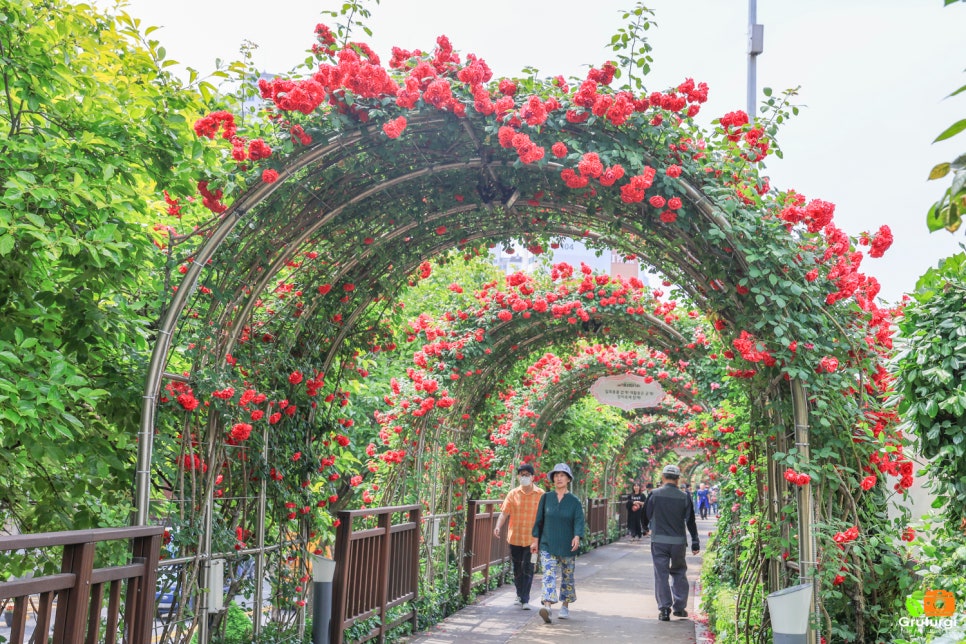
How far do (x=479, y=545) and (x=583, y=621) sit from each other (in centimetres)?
181

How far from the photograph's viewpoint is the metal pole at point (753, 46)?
262 inches

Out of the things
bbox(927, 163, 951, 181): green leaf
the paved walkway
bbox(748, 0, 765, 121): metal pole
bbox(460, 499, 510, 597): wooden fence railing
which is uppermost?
bbox(748, 0, 765, 121): metal pole

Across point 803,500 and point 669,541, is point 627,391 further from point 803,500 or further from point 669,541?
point 803,500

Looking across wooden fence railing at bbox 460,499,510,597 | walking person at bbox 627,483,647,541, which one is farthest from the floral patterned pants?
walking person at bbox 627,483,647,541

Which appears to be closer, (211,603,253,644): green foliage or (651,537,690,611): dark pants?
(211,603,253,644): green foliage

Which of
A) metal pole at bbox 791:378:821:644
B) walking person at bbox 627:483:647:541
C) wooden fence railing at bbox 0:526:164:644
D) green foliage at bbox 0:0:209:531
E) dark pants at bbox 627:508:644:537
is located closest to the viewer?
wooden fence railing at bbox 0:526:164:644

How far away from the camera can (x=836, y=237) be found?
15.8ft

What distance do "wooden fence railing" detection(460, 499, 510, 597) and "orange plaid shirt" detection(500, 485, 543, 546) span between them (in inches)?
26.7

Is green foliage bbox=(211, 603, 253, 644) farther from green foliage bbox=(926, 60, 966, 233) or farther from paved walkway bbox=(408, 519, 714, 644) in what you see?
green foliage bbox=(926, 60, 966, 233)

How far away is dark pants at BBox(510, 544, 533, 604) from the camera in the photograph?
9.07 meters

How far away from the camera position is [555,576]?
853 centimetres

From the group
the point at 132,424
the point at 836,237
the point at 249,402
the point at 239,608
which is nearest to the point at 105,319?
the point at 132,424

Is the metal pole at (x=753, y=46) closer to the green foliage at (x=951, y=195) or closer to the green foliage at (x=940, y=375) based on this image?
the green foliage at (x=940, y=375)

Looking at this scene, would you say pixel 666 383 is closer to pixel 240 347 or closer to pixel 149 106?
pixel 240 347
